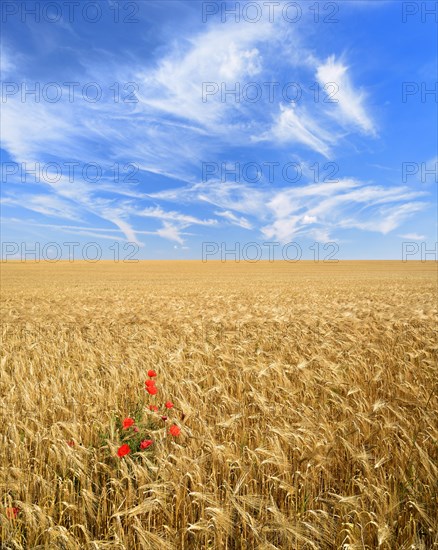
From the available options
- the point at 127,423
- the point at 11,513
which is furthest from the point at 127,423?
the point at 11,513

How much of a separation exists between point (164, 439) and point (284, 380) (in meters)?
2.28

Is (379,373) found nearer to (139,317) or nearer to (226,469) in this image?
(226,469)

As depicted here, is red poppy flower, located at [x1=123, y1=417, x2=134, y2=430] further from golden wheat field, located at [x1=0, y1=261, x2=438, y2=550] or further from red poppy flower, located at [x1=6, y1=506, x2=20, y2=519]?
red poppy flower, located at [x1=6, y1=506, x2=20, y2=519]

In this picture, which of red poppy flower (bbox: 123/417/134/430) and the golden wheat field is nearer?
the golden wheat field

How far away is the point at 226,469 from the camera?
2.72m

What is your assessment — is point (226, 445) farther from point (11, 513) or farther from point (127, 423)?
point (11, 513)

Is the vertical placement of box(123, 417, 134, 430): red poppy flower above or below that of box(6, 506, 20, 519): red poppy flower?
above

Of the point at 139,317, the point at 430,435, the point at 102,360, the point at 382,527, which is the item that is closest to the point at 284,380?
the point at 430,435

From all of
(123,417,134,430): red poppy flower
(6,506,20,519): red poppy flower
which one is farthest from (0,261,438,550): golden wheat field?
(123,417,134,430): red poppy flower

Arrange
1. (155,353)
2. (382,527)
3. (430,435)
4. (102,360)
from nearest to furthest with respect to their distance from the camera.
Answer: (382,527)
(430,435)
(102,360)
(155,353)

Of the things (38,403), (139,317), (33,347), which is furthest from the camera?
(139,317)

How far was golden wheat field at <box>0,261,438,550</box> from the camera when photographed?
7.14ft

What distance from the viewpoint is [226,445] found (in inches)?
123

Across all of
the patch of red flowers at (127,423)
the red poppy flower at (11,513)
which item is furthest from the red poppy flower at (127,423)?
the red poppy flower at (11,513)
